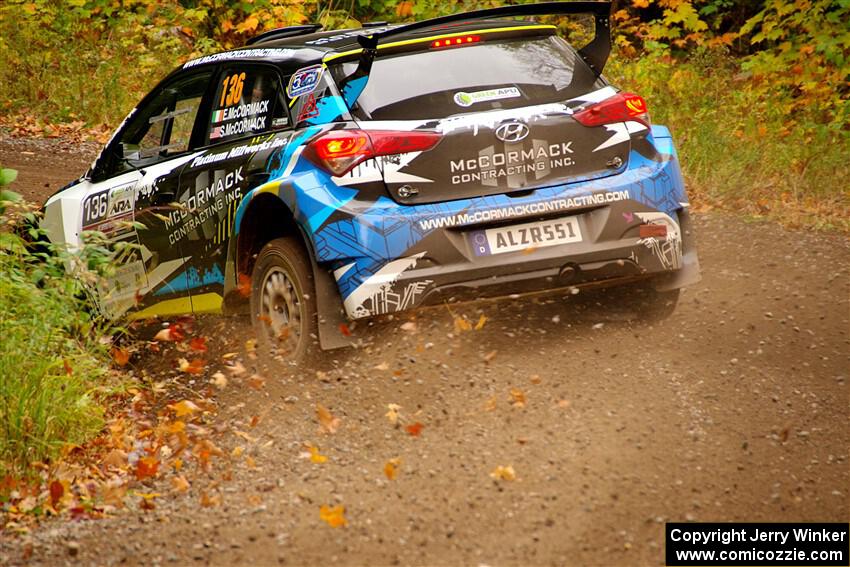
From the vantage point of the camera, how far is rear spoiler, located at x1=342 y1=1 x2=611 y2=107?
539 centimetres

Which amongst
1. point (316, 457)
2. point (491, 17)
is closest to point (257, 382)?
point (316, 457)

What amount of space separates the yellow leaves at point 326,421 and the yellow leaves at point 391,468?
1.73ft

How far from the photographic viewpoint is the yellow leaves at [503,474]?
4492mm

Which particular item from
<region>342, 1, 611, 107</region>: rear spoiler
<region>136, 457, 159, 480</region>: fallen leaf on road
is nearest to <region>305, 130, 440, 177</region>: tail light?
Result: <region>342, 1, 611, 107</region>: rear spoiler

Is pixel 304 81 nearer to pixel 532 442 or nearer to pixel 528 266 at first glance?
pixel 528 266

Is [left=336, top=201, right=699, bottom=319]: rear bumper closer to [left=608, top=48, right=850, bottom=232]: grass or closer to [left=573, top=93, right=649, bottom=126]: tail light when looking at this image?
[left=573, top=93, right=649, bottom=126]: tail light

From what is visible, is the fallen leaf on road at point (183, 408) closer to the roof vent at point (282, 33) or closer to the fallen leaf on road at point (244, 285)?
the fallen leaf on road at point (244, 285)

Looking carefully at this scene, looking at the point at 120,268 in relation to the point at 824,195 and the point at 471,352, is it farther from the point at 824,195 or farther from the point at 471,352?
the point at 824,195

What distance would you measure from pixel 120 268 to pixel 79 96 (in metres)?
9.32

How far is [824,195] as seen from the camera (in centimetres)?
984

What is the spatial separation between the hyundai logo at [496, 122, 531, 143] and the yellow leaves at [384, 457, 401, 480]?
1.69 meters

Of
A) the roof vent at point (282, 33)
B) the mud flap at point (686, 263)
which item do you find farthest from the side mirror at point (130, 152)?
the mud flap at point (686, 263)

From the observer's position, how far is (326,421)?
5242 millimetres

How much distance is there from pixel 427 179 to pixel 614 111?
42.6 inches
